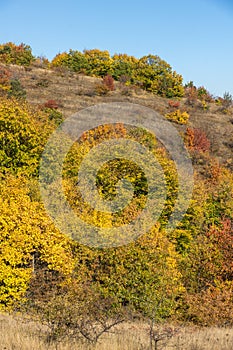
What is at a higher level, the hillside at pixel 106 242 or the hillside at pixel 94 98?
the hillside at pixel 94 98

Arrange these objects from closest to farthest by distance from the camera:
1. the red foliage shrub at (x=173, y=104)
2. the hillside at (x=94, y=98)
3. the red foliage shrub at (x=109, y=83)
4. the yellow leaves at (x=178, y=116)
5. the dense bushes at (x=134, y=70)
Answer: the hillside at (x=94, y=98) < the yellow leaves at (x=178, y=116) < the red foliage shrub at (x=173, y=104) < the red foliage shrub at (x=109, y=83) < the dense bushes at (x=134, y=70)

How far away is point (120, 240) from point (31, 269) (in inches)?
221

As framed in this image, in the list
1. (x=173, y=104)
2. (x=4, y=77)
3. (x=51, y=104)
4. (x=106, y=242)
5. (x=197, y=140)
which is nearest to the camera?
(x=106, y=242)

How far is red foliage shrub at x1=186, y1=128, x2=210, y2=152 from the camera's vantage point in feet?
247

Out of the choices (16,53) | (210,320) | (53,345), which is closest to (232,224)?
(210,320)

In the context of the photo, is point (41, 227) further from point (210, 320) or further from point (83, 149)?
point (83, 149)

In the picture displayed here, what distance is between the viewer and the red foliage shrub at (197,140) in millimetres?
75306

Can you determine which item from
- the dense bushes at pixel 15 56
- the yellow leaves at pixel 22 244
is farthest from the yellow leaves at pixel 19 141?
the dense bushes at pixel 15 56

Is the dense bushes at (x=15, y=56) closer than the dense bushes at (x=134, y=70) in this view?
Yes

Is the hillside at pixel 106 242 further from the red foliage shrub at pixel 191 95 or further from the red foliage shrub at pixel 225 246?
the red foliage shrub at pixel 191 95

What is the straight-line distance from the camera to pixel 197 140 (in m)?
77.1

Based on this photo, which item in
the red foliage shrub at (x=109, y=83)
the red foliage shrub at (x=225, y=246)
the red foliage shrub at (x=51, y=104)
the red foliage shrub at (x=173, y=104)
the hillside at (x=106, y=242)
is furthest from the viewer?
the red foliage shrub at (x=109, y=83)

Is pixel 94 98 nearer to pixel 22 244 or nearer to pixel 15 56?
pixel 15 56

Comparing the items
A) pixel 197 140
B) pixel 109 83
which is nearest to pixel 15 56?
pixel 109 83
